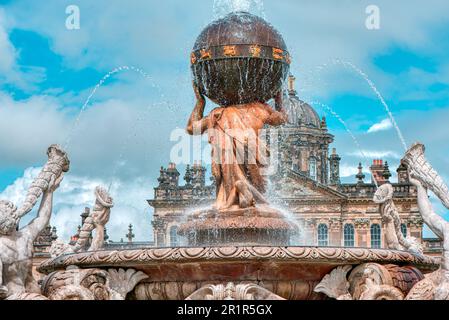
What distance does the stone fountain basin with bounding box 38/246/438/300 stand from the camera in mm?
11797

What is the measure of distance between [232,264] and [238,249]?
29 cm

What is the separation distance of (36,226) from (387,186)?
4.52 meters

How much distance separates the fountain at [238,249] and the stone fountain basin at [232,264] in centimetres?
1

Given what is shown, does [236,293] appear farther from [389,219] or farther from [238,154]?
[389,219]

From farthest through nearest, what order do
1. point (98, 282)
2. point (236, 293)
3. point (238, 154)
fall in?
point (238, 154), point (98, 282), point (236, 293)

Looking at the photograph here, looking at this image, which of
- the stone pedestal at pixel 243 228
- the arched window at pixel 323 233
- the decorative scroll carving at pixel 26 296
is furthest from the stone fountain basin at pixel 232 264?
the arched window at pixel 323 233

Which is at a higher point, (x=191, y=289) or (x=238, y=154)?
(x=238, y=154)

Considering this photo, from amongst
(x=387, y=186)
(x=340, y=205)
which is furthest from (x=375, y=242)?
(x=387, y=186)

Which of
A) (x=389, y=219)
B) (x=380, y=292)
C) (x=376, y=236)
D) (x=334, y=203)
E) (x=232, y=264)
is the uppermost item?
(x=334, y=203)

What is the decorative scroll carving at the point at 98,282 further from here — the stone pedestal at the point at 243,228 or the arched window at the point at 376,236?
the arched window at the point at 376,236

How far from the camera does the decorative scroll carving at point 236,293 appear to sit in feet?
39.0

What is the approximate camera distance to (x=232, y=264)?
12.0 meters

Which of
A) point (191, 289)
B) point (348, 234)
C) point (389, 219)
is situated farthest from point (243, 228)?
point (348, 234)
